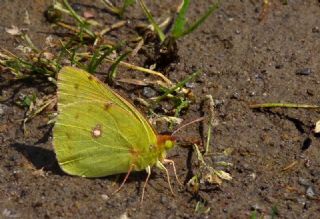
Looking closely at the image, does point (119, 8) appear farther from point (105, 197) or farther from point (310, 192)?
point (310, 192)

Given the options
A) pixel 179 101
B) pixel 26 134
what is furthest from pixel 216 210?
pixel 26 134

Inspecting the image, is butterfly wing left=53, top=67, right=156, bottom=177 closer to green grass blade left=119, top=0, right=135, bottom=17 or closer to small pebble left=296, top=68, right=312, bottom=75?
small pebble left=296, top=68, right=312, bottom=75

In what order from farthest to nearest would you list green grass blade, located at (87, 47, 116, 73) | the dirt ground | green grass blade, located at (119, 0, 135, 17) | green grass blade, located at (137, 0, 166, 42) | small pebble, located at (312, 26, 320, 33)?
green grass blade, located at (119, 0, 135, 17), small pebble, located at (312, 26, 320, 33), green grass blade, located at (137, 0, 166, 42), green grass blade, located at (87, 47, 116, 73), the dirt ground

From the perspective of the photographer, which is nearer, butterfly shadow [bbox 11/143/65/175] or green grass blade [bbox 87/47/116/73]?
butterfly shadow [bbox 11/143/65/175]

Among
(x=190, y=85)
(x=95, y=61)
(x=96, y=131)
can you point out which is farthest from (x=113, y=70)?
(x=96, y=131)

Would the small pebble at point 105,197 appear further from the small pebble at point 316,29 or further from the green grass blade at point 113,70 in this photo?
the small pebble at point 316,29

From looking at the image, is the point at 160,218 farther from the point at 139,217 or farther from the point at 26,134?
the point at 26,134

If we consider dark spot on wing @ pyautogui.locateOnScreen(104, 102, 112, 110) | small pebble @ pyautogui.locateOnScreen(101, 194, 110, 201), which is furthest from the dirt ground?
dark spot on wing @ pyautogui.locateOnScreen(104, 102, 112, 110)

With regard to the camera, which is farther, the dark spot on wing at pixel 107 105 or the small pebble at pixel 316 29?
the small pebble at pixel 316 29

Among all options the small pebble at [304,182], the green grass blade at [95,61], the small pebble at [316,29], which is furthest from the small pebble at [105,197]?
the small pebble at [316,29]
